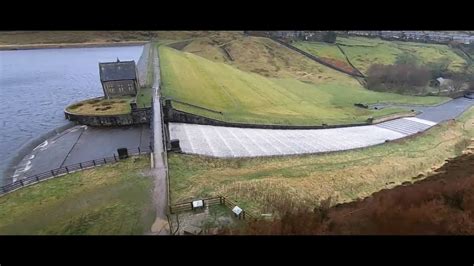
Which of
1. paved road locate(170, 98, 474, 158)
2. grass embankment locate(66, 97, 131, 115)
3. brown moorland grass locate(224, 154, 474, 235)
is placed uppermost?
grass embankment locate(66, 97, 131, 115)

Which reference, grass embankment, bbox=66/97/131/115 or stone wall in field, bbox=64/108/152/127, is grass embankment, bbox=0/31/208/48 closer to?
grass embankment, bbox=66/97/131/115

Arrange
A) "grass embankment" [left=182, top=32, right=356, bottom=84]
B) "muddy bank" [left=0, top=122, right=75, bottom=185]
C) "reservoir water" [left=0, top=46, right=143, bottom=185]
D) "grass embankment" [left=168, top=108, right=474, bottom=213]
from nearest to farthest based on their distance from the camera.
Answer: "grass embankment" [left=168, top=108, right=474, bottom=213], "muddy bank" [left=0, top=122, right=75, bottom=185], "reservoir water" [left=0, top=46, right=143, bottom=185], "grass embankment" [left=182, top=32, right=356, bottom=84]

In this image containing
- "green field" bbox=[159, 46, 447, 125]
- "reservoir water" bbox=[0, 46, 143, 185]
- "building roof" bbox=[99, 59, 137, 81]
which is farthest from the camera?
"building roof" bbox=[99, 59, 137, 81]

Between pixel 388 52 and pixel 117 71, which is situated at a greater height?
pixel 388 52

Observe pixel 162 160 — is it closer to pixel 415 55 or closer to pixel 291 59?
pixel 291 59

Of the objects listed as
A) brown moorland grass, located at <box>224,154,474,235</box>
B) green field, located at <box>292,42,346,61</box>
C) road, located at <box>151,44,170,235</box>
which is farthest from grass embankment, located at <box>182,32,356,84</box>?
brown moorland grass, located at <box>224,154,474,235</box>

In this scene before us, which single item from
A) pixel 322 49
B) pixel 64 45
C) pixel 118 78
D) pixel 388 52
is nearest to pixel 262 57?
pixel 322 49

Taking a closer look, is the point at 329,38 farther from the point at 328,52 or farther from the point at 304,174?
the point at 304,174
